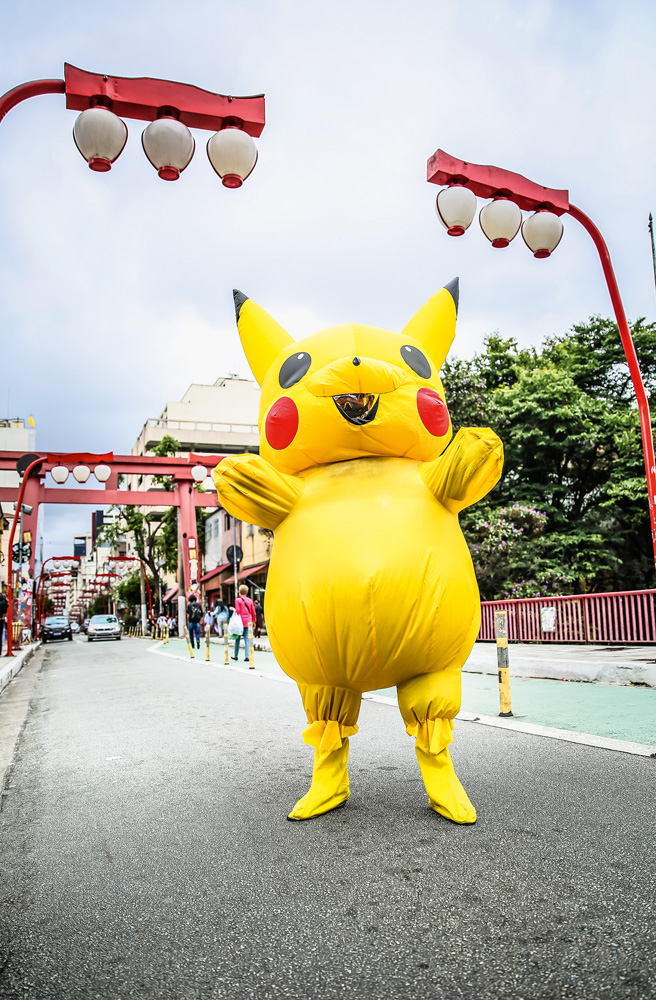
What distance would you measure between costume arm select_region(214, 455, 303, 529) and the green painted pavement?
12.5ft

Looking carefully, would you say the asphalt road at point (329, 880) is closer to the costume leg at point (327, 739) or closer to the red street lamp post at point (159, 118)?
the costume leg at point (327, 739)

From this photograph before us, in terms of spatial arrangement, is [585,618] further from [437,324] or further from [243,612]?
[437,324]

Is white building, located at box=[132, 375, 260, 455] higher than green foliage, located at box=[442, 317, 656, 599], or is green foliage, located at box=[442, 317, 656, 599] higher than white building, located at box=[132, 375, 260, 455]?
white building, located at box=[132, 375, 260, 455]

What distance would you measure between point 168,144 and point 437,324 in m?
2.25

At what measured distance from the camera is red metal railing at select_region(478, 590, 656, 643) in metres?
13.2

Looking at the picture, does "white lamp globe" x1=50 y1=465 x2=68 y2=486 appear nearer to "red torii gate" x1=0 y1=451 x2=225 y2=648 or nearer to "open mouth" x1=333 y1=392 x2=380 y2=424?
"red torii gate" x1=0 y1=451 x2=225 y2=648

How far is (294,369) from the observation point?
13.0 ft

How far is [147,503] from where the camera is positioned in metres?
30.3

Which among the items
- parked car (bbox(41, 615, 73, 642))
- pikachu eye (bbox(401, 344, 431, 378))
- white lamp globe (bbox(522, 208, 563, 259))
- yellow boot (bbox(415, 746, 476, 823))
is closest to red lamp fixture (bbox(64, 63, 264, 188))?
pikachu eye (bbox(401, 344, 431, 378))

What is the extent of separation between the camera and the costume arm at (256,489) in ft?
12.1

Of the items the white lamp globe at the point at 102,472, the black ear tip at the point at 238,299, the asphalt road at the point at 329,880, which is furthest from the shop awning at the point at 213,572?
the black ear tip at the point at 238,299

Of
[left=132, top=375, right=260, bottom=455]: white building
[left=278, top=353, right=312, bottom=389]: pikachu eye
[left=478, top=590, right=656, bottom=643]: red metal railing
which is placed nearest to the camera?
[left=278, top=353, right=312, bottom=389]: pikachu eye

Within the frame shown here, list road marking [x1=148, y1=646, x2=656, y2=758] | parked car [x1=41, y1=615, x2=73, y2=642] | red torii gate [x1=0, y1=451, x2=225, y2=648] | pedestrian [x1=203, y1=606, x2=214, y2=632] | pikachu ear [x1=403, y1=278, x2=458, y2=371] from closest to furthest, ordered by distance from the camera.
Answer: pikachu ear [x1=403, y1=278, x2=458, y2=371] < road marking [x1=148, y1=646, x2=656, y2=758] < pedestrian [x1=203, y1=606, x2=214, y2=632] < red torii gate [x1=0, y1=451, x2=225, y2=648] < parked car [x1=41, y1=615, x2=73, y2=642]

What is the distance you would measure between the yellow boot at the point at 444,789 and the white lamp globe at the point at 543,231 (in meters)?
5.67
